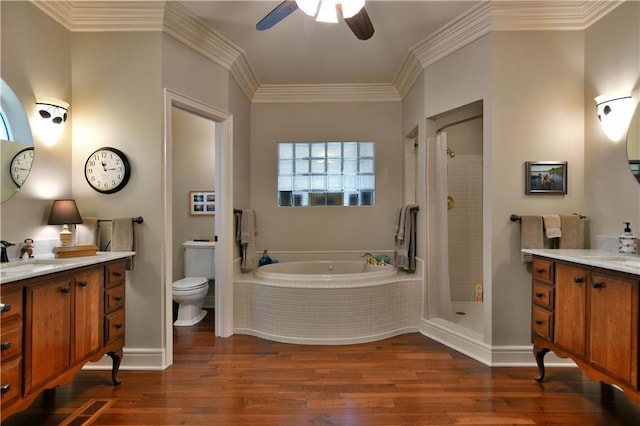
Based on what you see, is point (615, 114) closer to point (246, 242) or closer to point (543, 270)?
point (543, 270)

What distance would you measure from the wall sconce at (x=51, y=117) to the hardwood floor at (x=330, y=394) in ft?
5.67

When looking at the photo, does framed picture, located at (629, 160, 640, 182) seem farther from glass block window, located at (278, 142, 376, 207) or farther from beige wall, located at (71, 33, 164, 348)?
beige wall, located at (71, 33, 164, 348)

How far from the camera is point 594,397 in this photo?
2.03m

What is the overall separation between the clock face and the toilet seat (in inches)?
60.4

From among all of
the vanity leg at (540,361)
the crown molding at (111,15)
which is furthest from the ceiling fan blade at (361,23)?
the vanity leg at (540,361)

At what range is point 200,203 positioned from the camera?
4.10m

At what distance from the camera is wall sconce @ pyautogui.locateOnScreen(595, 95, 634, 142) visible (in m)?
2.13

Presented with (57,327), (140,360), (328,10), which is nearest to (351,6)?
(328,10)

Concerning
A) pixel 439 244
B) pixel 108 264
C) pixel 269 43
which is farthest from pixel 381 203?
pixel 108 264

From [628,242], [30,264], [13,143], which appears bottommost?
[30,264]

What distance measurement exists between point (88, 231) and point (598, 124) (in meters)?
3.87

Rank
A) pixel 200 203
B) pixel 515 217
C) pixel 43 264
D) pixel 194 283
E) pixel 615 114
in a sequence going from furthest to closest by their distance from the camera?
pixel 200 203
pixel 194 283
pixel 515 217
pixel 615 114
pixel 43 264

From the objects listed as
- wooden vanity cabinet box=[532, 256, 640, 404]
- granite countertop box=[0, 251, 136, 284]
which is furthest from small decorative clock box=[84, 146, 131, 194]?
wooden vanity cabinet box=[532, 256, 640, 404]

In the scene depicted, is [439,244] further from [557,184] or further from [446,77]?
[446,77]
